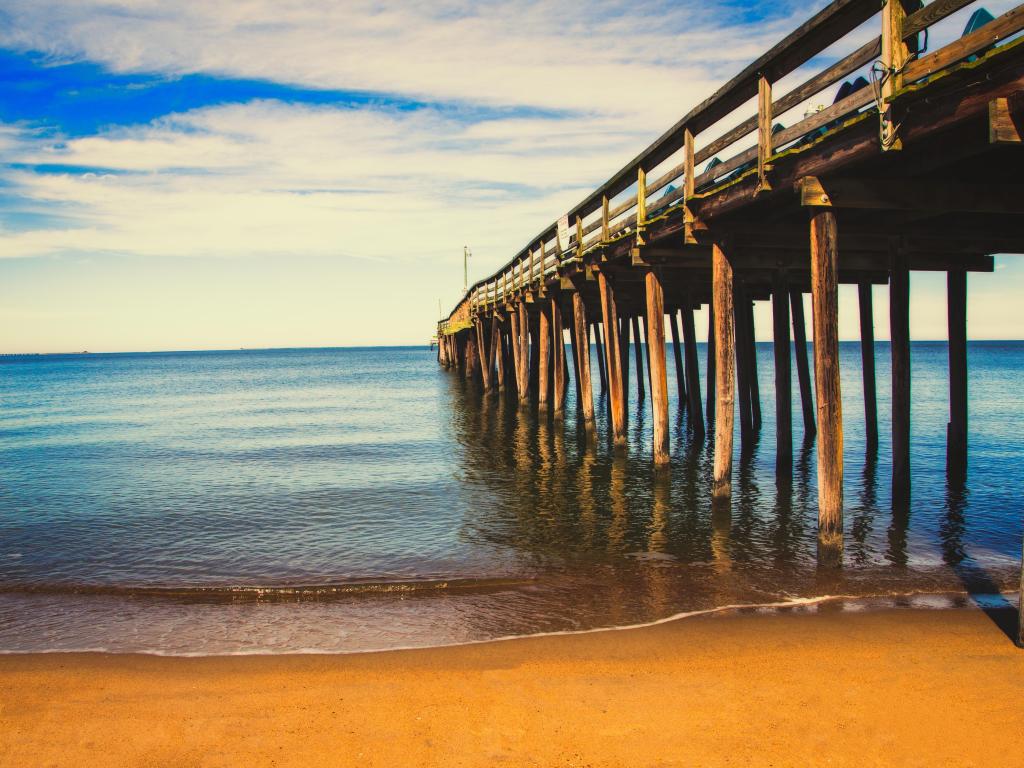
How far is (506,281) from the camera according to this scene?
84.9ft

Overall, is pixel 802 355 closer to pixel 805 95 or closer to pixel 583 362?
pixel 583 362

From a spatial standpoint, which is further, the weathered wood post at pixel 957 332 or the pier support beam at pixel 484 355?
the pier support beam at pixel 484 355

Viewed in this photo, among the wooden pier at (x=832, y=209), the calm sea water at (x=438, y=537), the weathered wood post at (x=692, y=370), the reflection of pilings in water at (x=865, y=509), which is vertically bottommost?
the reflection of pilings in water at (x=865, y=509)

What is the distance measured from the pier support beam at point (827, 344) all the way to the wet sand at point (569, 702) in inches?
61.0

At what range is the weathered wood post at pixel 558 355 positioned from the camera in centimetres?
2080

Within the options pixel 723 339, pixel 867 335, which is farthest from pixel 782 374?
pixel 723 339

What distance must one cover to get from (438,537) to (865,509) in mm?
6682

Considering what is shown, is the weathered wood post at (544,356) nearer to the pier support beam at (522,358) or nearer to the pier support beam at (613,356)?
the pier support beam at (522,358)

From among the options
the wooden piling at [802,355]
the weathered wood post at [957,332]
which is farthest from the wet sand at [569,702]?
the wooden piling at [802,355]

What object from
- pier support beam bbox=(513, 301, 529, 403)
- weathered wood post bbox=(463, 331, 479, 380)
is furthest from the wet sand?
weathered wood post bbox=(463, 331, 479, 380)

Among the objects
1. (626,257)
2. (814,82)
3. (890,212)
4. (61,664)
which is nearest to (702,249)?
(626,257)

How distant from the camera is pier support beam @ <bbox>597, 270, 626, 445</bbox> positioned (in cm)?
1526

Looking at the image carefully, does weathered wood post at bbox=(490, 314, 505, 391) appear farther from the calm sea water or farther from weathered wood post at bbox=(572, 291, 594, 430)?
weathered wood post at bbox=(572, 291, 594, 430)

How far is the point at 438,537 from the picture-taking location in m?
10.1
